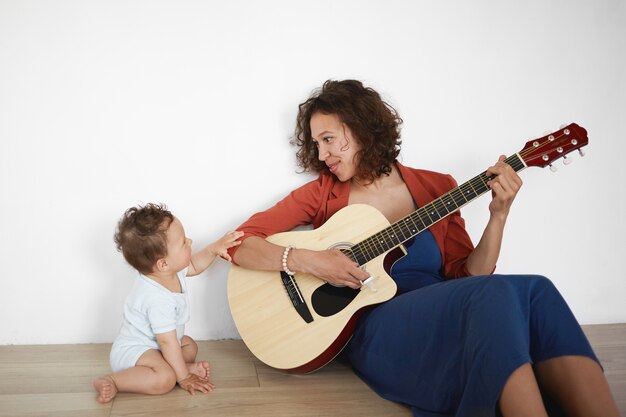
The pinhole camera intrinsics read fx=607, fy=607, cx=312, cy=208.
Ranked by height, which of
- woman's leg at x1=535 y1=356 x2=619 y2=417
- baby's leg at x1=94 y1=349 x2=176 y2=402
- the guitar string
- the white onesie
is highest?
the guitar string

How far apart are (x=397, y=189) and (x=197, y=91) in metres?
0.84

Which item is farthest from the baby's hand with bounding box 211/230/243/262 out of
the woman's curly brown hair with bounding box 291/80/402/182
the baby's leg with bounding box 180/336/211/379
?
the woman's curly brown hair with bounding box 291/80/402/182

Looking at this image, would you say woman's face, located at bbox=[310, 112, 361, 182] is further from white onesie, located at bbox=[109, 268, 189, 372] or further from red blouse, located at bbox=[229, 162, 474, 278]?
white onesie, located at bbox=[109, 268, 189, 372]

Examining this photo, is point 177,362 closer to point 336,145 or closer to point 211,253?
point 211,253

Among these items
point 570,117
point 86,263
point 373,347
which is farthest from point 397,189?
point 86,263

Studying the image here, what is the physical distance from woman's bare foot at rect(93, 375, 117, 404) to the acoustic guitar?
17.1 inches

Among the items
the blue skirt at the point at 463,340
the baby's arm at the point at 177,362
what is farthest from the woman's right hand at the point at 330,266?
the baby's arm at the point at 177,362

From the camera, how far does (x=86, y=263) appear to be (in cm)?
231

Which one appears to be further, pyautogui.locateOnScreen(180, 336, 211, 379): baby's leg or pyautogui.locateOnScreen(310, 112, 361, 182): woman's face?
pyautogui.locateOnScreen(310, 112, 361, 182): woman's face

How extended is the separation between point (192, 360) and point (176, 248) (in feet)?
1.45

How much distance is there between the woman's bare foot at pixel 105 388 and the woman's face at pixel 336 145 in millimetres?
1010

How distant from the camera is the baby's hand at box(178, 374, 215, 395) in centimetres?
190

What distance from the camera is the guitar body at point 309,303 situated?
1.93 m

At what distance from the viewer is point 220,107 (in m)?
2.33
